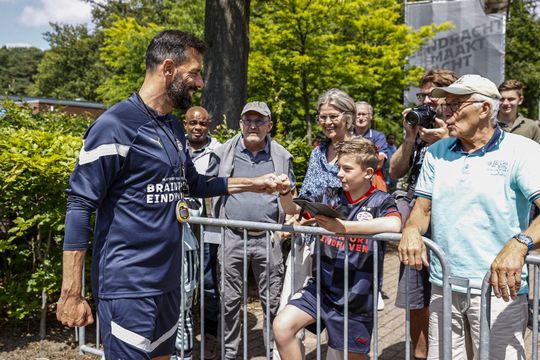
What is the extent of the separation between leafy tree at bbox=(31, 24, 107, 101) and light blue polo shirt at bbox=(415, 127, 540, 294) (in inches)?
1955

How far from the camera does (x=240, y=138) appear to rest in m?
4.75

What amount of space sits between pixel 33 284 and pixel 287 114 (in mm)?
13458

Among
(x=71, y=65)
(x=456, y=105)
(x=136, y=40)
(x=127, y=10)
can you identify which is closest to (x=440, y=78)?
(x=456, y=105)

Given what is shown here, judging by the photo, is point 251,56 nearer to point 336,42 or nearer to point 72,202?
point 336,42

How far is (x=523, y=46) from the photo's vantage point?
3897 cm

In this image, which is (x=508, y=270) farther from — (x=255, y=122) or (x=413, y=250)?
(x=255, y=122)

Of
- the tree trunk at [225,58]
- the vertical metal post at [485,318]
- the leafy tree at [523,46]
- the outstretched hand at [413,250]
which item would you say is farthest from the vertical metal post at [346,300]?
the leafy tree at [523,46]

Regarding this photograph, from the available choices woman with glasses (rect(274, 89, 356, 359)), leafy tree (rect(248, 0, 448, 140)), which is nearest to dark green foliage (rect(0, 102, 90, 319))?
woman with glasses (rect(274, 89, 356, 359))

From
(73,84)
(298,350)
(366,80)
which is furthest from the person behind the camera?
(73,84)

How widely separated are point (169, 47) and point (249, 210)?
1.99 m

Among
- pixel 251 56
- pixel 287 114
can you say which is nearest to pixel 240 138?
pixel 251 56

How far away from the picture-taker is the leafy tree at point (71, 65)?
4984cm

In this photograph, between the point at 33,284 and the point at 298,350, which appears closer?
the point at 298,350

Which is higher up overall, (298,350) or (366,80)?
(366,80)
